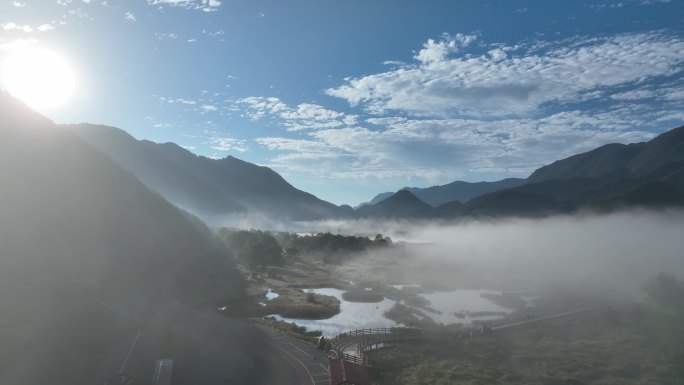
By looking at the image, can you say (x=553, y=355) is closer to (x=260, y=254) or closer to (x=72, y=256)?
(x=72, y=256)

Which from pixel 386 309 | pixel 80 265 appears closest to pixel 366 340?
pixel 386 309

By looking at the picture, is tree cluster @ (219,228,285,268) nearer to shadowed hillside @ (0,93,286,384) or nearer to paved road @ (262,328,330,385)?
shadowed hillside @ (0,93,286,384)

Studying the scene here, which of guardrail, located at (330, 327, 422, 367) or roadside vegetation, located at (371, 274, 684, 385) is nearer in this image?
roadside vegetation, located at (371, 274, 684, 385)

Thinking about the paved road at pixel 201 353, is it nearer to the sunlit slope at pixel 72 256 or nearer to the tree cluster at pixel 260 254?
the sunlit slope at pixel 72 256

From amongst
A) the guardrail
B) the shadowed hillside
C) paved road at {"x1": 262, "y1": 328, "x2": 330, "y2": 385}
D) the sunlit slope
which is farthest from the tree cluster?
paved road at {"x1": 262, "y1": 328, "x2": 330, "y2": 385}

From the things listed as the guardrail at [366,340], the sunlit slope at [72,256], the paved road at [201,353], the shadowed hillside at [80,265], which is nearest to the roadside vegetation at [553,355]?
the guardrail at [366,340]

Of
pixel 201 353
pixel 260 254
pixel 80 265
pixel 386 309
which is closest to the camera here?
pixel 201 353

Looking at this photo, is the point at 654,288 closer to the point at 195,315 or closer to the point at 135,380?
the point at 195,315
